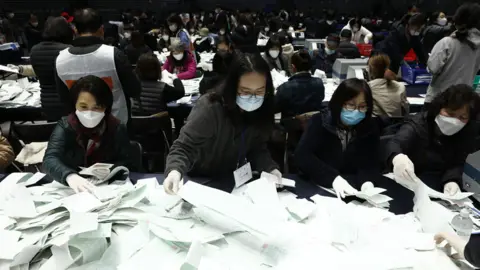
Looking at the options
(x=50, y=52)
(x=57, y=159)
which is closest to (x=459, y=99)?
(x=57, y=159)

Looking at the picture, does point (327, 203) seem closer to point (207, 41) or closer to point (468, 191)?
point (468, 191)

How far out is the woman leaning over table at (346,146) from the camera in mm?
1683

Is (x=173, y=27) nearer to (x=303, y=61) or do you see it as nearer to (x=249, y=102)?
(x=303, y=61)

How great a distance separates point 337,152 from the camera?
183cm

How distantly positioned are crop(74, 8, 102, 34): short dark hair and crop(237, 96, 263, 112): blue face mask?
1384 mm

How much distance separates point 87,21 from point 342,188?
6.35 feet

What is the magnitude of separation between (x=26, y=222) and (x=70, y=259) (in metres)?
0.28

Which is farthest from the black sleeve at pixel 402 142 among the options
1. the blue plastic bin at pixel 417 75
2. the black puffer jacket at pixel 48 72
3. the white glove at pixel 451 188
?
the blue plastic bin at pixel 417 75

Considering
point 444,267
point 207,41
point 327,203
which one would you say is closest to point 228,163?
point 327,203

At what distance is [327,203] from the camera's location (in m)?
1.42

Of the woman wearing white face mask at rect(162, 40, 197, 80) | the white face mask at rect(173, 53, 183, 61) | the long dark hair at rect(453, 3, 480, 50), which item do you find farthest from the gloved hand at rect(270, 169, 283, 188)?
the white face mask at rect(173, 53, 183, 61)

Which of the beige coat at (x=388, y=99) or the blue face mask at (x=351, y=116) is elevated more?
the blue face mask at (x=351, y=116)

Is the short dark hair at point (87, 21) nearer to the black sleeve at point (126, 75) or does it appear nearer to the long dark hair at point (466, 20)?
the black sleeve at point (126, 75)

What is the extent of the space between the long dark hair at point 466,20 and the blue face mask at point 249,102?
219cm
